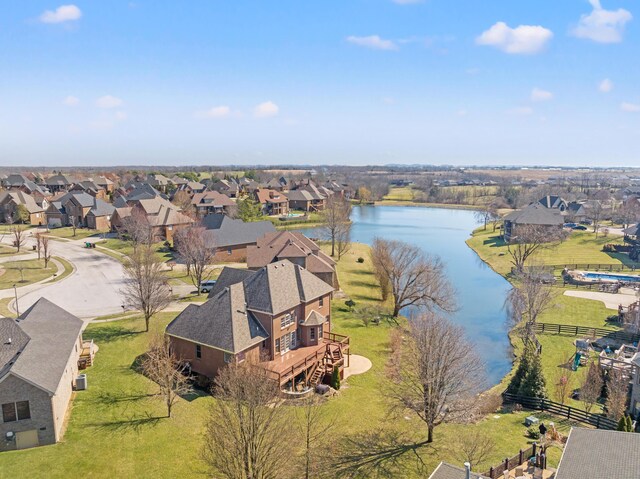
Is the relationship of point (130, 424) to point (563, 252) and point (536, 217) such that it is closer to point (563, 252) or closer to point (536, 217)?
point (563, 252)

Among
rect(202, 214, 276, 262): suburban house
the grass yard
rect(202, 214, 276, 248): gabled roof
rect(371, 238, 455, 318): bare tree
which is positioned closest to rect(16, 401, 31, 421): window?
rect(371, 238, 455, 318): bare tree

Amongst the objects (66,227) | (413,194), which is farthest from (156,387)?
(413,194)

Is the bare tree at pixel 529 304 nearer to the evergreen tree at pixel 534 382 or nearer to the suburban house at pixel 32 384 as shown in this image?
the evergreen tree at pixel 534 382

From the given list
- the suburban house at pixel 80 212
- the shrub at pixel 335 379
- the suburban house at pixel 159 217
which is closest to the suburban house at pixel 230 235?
the suburban house at pixel 159 217

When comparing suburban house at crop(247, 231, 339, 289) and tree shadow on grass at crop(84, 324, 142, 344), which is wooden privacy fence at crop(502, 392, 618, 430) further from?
tree shadow on grass at crop(84, 324, 142, 344)

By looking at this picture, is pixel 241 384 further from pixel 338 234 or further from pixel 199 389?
pixel 338 234

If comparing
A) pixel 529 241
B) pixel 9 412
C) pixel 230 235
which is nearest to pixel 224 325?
pixel 9 412
